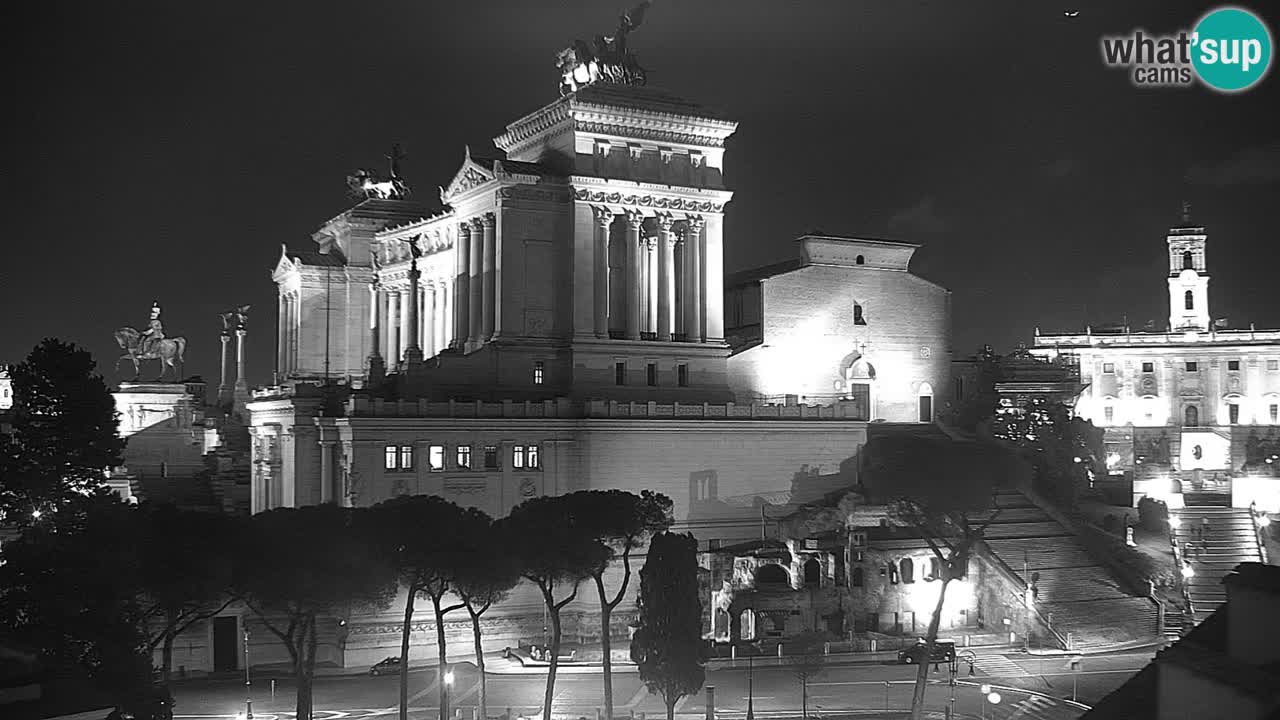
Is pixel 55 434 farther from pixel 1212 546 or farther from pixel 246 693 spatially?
pixel 1212 546

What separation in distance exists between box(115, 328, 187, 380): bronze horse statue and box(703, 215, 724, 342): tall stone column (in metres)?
49.6

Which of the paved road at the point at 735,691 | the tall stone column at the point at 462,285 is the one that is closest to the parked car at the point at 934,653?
the paved road at the point at 735,691

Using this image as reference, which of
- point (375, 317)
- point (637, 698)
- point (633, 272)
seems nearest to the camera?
point (637, 698)

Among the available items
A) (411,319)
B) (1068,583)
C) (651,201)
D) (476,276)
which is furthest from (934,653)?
(411,319)

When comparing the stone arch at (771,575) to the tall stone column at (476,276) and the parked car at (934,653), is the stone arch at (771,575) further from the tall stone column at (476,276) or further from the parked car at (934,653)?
the tall stone column at (476,276)

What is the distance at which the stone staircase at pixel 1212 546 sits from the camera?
2936 inches

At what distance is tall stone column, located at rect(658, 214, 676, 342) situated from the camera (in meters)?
83.3

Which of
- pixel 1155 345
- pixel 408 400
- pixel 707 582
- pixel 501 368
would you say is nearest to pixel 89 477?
pixel 408 400

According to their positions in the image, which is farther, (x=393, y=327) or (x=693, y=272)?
(x=393, y=327)

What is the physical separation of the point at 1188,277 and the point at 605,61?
73366 millimetres

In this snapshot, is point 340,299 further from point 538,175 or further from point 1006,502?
point 1006,502

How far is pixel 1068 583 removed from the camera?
237 feet

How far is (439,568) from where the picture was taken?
53.2 meters

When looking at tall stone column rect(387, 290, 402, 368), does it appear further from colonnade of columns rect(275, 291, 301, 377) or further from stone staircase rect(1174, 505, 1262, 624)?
stone staircase rect(1174, 505, 1262, 624)
